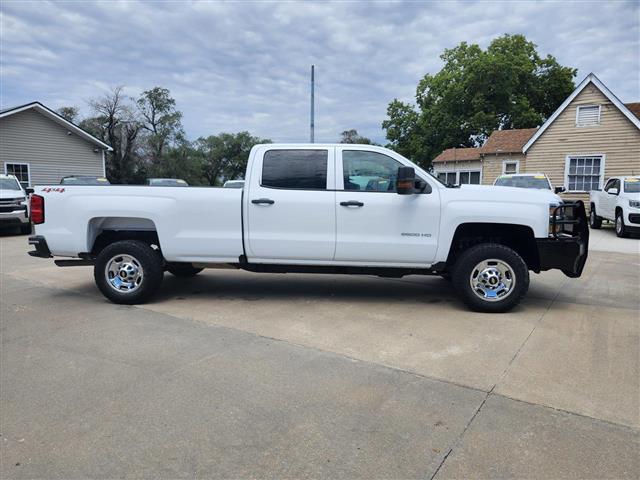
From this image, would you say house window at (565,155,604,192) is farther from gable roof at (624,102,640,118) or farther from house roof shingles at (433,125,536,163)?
house roof shingles at (433,125,536,163)

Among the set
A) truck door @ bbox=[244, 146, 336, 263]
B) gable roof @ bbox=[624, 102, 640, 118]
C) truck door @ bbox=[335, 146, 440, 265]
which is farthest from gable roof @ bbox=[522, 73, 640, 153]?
truck door @ bbox=[244, 146, 336, 263]

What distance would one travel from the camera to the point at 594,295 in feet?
21.6

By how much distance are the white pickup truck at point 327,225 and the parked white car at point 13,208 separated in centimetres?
984

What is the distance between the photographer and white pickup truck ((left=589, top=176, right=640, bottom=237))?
13.5 metres

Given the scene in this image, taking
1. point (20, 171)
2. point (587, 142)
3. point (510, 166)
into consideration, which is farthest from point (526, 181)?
point (20, 171)

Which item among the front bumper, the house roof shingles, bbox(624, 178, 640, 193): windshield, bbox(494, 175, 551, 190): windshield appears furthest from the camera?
the house roof shingles

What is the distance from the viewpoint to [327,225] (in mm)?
5602

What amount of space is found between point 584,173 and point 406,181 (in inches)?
770

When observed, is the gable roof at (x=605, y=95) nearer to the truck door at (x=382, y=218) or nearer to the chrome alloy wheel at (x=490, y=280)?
the chrome alloy wheel at (x=490, y=280)

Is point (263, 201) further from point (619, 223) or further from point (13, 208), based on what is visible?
point (619, 223)

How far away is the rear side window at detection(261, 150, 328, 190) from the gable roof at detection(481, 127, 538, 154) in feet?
71.7

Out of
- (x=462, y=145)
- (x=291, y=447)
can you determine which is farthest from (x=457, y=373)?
(x=462, y=145)

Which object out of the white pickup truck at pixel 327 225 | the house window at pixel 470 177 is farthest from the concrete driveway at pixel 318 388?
the house window at pixel 470 177

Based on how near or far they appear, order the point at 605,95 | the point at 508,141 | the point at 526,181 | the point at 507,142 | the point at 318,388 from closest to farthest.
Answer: the point at 318,388 < the point at 526,181 < the point at 605,95 < the point at 507,142 < the point at 508,141
